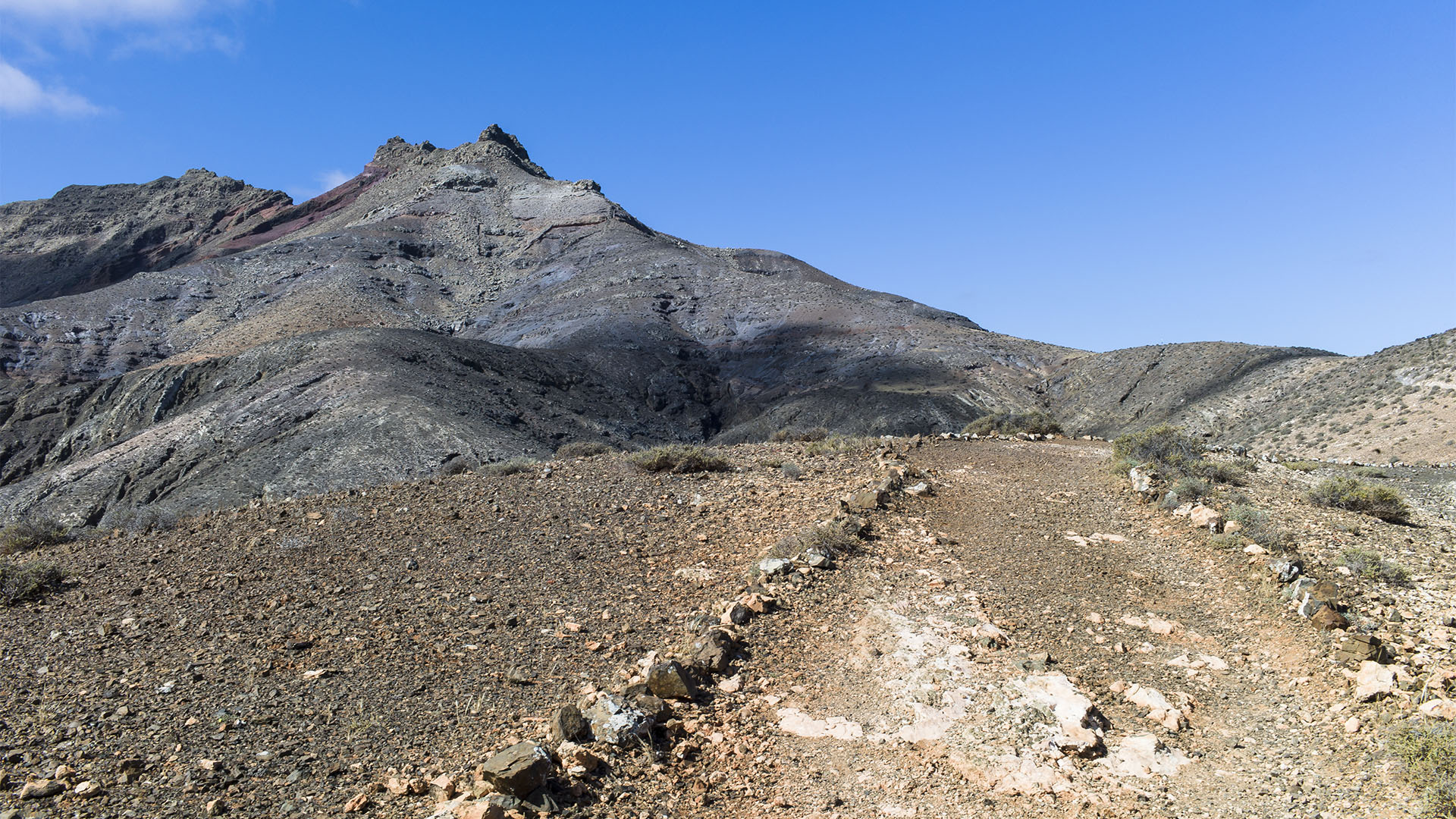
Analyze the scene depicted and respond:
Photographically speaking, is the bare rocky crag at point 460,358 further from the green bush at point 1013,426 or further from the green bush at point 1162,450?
the green bush at point 1162,450

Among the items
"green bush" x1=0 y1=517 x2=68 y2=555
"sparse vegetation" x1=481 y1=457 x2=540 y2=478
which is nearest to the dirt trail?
"sparse vegetation" x1=481 y1=457 x2=540 y2=478

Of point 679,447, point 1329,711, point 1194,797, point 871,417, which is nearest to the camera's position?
point 1194,797

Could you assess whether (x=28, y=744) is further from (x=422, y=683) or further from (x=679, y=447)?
(x=679, y=447)

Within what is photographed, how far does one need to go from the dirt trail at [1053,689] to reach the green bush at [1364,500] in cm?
306

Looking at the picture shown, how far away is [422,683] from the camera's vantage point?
22.2 ft

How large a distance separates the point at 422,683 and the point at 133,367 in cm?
6411

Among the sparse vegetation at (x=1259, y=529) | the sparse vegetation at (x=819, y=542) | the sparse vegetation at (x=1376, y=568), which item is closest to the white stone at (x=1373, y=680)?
the sparse vegetation at (x=1376, y=568)

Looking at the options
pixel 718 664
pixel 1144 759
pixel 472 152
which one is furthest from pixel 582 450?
pixel 472 152

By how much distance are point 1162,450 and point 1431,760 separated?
9639 millimetres

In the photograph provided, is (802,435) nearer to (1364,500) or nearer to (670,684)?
(1364,500)

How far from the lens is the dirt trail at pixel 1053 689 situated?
223 inches

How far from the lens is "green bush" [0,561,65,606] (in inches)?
322

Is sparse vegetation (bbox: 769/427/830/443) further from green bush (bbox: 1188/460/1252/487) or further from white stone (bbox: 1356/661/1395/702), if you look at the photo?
white stone (bbox: 1356/661/1395/702)

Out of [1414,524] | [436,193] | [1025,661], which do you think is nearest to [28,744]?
[1025,661]
